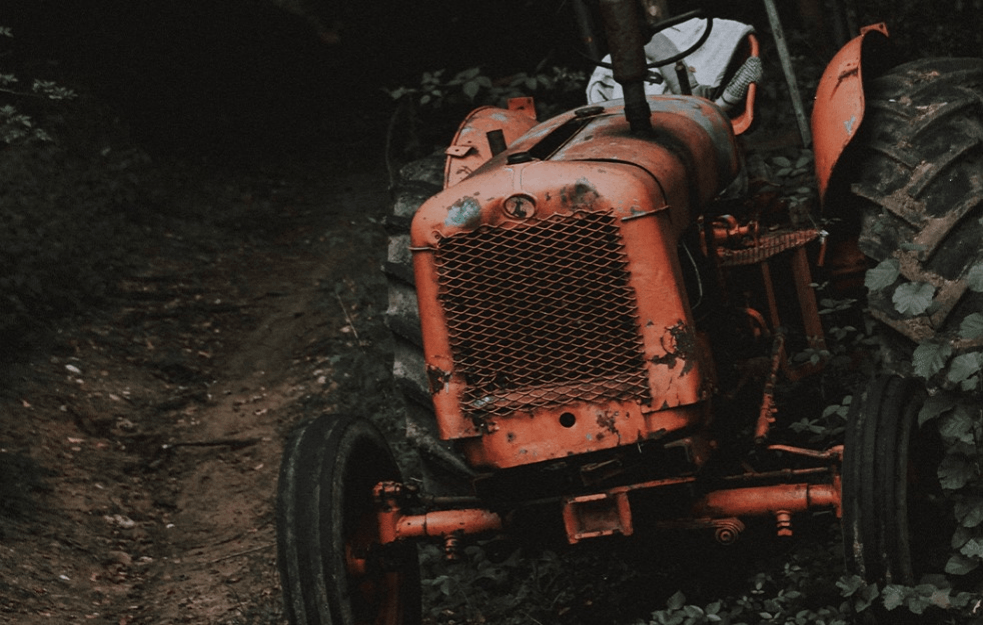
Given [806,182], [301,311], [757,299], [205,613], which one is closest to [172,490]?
[205,613]

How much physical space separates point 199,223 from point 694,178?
5.20 m

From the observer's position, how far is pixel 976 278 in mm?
3570

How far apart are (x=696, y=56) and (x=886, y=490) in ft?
7.95

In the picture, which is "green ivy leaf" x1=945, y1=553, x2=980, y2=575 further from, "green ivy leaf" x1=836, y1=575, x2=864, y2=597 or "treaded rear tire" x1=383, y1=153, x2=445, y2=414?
"treaded rear tire" x1=383, y1=153, x2=445, y2=414

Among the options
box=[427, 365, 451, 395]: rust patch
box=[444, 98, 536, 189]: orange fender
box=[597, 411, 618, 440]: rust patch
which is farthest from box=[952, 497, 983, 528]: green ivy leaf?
box=[444, 98, 536, 189]: orange fender

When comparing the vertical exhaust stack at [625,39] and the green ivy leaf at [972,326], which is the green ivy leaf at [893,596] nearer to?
the green ivy leaf at [972,326]

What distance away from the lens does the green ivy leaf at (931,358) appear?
3.64 m

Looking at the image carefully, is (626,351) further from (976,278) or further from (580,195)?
(976,278)

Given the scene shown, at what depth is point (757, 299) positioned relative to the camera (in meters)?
5.10

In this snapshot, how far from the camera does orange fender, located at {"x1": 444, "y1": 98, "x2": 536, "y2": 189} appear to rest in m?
4.84

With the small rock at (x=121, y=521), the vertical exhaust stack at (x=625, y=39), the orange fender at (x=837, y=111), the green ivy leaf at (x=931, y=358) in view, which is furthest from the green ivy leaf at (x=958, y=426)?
the small rock at (x=121, y=521)

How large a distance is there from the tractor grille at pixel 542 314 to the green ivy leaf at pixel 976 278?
98cm

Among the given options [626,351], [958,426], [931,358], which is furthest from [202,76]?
[958,426]

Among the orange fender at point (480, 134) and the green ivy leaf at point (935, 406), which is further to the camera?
the orange fender at point (480, 134)
